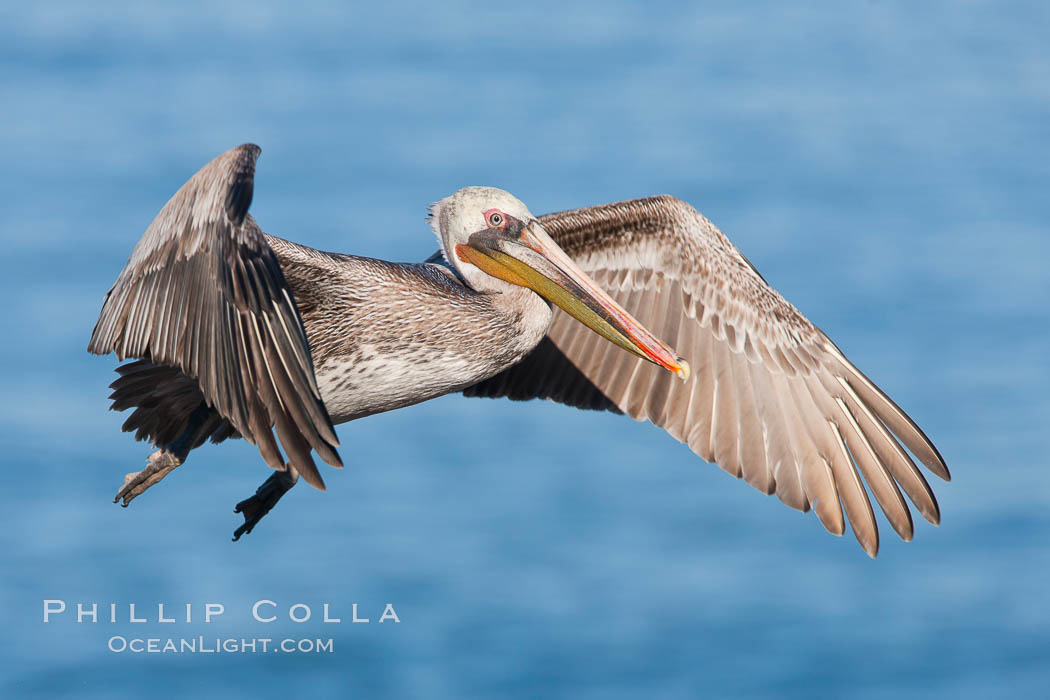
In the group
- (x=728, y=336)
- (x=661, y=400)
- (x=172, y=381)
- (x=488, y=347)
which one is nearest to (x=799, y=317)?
(x=728, y=336)

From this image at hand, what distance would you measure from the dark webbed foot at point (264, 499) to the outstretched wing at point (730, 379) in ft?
4.34

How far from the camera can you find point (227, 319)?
6.48 m

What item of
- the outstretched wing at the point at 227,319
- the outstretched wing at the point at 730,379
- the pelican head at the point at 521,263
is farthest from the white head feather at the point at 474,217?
the outstretched wing at the point at 227,319

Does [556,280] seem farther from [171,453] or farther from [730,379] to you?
[171,453]

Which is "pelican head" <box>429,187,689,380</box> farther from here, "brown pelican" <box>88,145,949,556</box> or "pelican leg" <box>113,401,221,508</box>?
"pelican leg" <box>113,401,221,508</box>

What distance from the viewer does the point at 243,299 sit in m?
6.46

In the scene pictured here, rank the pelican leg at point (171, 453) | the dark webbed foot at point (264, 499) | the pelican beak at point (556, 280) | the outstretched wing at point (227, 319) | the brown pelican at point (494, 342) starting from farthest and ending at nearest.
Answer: the dark webbed foot at point (264, 499) < the pelican leg at point (171, 453) < the pelican beak at point (556, 280) < the brown pelican at point (494, 342) < the outstretched wing at point (227, 319)

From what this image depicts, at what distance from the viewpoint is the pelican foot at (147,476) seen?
8125 mm

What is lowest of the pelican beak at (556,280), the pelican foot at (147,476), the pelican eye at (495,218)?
the pelican foot at (147,476)

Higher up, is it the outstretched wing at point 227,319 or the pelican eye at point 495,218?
the pelican eye at point 495,218

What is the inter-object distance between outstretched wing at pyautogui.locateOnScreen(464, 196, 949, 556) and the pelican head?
1.08 m

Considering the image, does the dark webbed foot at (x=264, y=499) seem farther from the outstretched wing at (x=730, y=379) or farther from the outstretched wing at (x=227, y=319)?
the outstretched wing at (x=227, y=319)

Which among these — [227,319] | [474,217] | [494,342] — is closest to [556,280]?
[494,342]

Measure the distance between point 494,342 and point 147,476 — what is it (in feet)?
6.98
